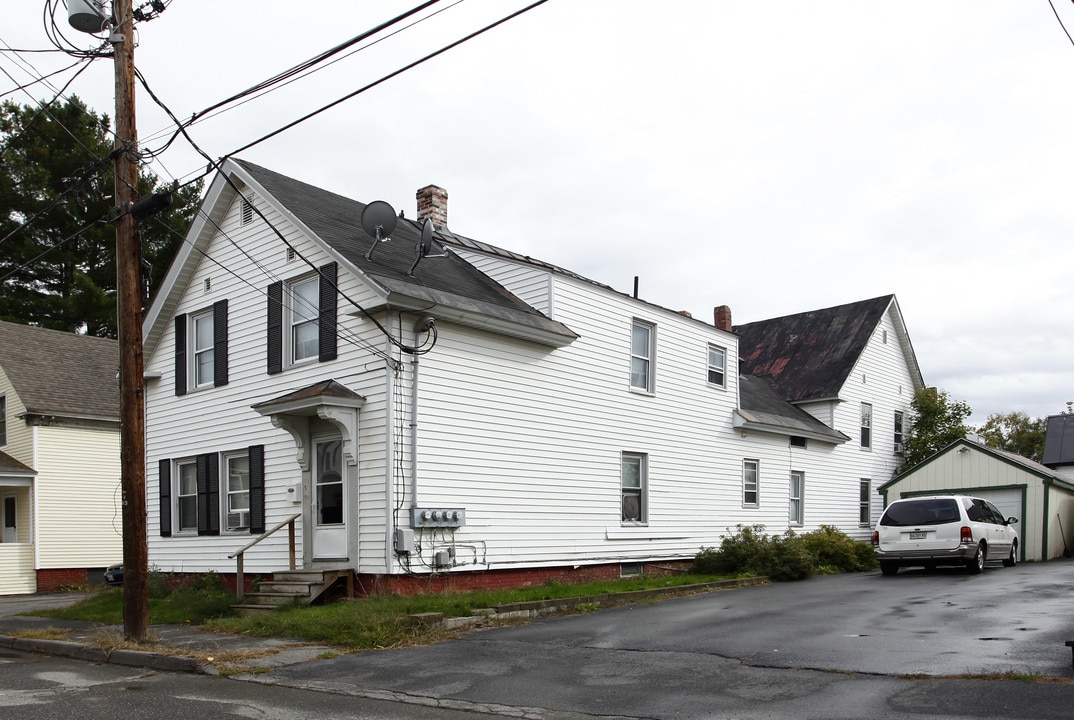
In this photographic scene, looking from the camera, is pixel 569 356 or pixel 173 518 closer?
pixel 569 356

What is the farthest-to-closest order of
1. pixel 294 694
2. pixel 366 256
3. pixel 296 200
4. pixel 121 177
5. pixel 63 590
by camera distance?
pixel 63 590, pixel 296 200, pixel 366 256, pixel 121 177, pixel 294 694

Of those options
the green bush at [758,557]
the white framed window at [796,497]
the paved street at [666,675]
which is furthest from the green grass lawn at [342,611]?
the white framed window at [796,497]

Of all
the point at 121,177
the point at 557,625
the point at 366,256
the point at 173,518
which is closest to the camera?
the point at 121,177

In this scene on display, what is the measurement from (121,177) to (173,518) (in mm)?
9804

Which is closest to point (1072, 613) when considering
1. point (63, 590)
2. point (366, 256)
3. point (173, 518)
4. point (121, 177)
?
point (366, 256)

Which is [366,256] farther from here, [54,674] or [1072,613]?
[1072,613]

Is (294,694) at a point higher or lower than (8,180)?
lower

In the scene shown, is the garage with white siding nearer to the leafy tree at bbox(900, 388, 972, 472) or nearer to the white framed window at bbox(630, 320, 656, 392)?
the leafy tree at bbox(900, 388, 972, 472)

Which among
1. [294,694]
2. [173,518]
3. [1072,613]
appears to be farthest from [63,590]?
[1072,613]

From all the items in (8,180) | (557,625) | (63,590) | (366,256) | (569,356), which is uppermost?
(8,180)

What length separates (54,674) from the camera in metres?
10.6

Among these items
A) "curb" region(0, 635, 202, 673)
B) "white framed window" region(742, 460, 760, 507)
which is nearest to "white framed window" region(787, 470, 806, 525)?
"white framed window" region(742, 460, 760, 507)

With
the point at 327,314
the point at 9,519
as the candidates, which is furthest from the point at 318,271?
the point at 9,519

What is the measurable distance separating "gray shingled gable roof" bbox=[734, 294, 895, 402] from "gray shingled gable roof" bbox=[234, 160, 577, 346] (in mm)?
14833
